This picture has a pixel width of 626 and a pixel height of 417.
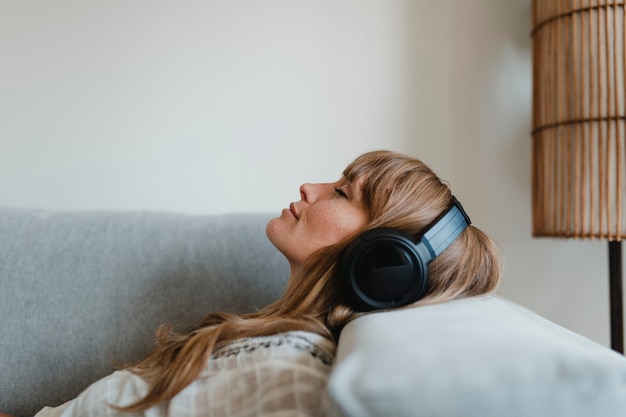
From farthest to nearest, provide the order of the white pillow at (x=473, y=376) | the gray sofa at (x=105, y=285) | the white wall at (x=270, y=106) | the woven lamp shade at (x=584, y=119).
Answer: the white wall at (x=270, y=106) → the woven lamp shade at (x=584, y=119) → the gray sofa at (x=105, y=285) → the white pillow at (x=473, y=376)

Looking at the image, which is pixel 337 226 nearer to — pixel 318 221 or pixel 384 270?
pixel 318 221

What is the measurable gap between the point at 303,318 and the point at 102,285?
0.52 m

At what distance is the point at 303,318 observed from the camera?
78 cm

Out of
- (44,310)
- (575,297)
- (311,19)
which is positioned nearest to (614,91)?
(575,297)

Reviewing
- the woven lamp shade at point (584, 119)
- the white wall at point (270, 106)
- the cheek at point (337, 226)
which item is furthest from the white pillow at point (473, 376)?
the white wall at point (270, 106)

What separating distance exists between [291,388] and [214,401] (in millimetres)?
104

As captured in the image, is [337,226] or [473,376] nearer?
[473,376]

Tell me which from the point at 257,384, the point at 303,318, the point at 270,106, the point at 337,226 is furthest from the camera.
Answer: the point at 270,106

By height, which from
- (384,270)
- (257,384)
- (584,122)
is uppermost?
(584,122)

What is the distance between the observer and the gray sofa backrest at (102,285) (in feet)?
3.45

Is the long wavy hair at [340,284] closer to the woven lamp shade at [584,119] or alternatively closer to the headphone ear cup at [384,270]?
the headphone ear cup at [384,270]

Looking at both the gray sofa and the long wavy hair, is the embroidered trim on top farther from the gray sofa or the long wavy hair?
the gray sofa

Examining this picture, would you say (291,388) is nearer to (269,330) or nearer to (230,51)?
(269,330)

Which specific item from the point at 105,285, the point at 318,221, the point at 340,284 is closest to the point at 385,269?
the point at 340,284
